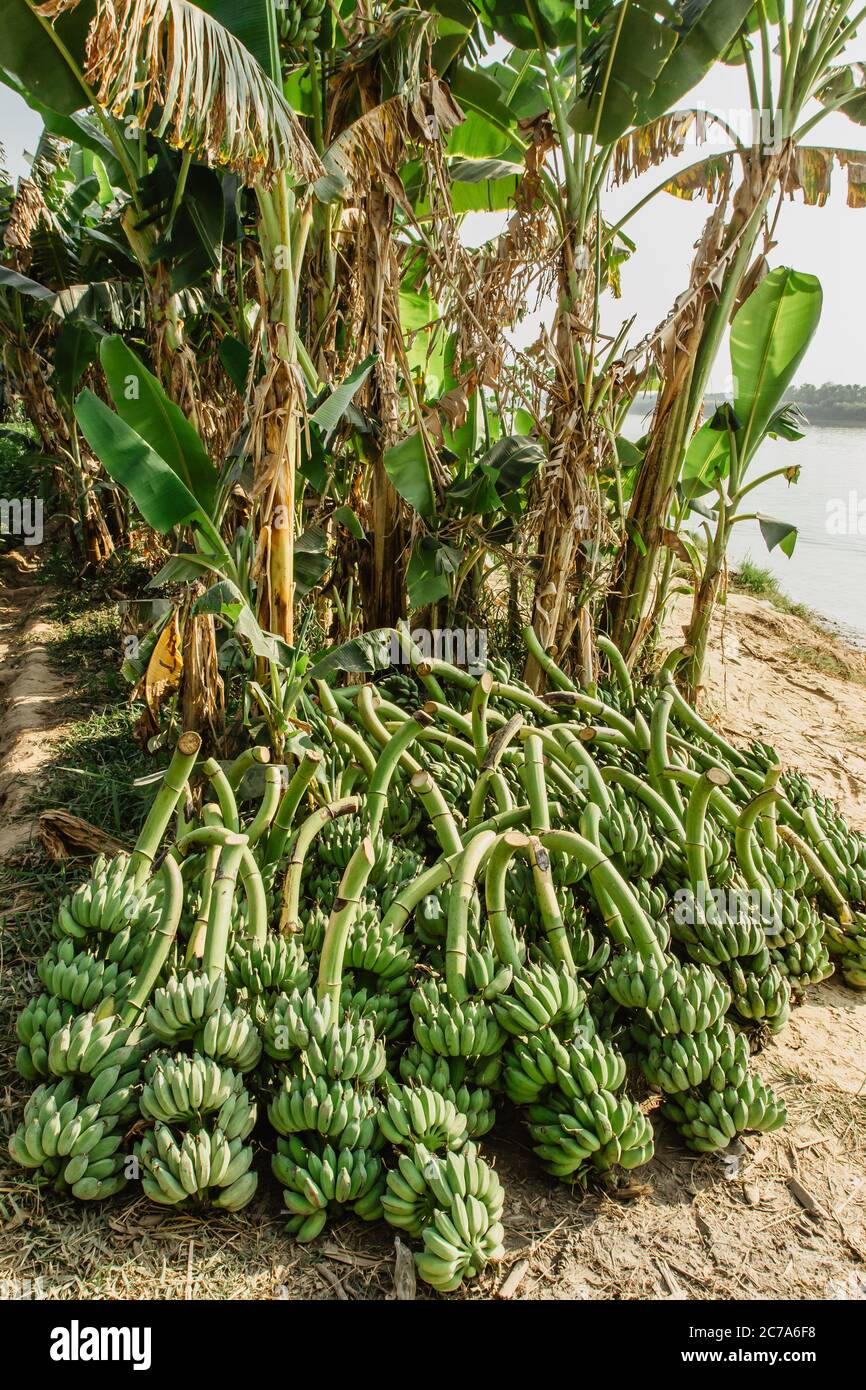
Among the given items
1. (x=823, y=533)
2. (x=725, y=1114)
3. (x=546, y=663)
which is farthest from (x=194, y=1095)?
(x=823, y=533)

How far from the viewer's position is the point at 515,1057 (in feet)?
7.84

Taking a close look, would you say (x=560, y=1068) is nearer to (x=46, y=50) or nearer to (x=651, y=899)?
(x=651, y=899)

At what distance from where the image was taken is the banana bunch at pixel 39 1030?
2.31m

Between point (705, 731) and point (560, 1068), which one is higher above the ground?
point (705, 731)

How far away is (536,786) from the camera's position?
2.79 m

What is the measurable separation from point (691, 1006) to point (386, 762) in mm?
1194

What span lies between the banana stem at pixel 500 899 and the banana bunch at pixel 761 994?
0.90 meters

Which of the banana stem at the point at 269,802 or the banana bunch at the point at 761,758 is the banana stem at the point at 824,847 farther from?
the banana stem at the point at 269,802

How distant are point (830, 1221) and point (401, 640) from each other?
2.69 meters

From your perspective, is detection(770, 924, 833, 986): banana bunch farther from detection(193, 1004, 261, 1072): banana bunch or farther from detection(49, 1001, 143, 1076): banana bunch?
detection(49, 1001, 143, 1076): banana bunch

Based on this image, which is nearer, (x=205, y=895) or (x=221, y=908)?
(x=221, y=908)
